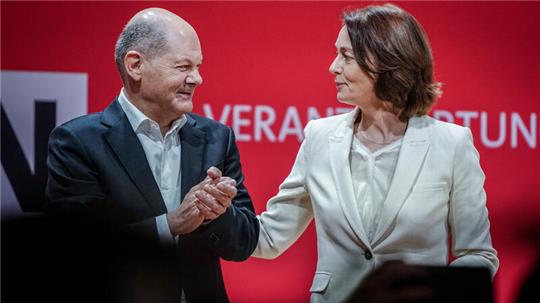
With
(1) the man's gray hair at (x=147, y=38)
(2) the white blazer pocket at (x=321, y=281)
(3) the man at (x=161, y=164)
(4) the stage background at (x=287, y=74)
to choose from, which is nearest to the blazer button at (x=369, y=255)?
(2) the white blazer pocket at (x=321, y=281)

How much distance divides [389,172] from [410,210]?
149mm

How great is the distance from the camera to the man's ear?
238 cm

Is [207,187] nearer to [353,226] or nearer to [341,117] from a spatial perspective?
[353,226]

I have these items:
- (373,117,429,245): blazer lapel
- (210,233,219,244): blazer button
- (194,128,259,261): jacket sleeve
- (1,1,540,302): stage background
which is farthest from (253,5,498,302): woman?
(1,1,540,302): stage background

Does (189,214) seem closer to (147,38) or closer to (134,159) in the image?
(134,159)

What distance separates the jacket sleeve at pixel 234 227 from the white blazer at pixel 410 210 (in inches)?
8.9

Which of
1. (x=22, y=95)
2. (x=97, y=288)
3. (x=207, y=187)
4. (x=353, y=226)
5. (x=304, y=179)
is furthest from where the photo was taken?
(x=22, y=95)

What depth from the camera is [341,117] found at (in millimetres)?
2721

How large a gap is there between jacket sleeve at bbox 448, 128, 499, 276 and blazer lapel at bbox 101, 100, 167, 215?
0.90m

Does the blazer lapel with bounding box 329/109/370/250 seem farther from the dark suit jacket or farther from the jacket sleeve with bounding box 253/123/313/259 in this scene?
the dark suit jacket

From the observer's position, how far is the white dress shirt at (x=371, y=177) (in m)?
2.53

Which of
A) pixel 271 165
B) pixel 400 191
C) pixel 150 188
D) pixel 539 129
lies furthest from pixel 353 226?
pixel 539 129

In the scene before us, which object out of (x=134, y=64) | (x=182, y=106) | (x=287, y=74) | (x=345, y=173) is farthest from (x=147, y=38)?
(x=287, y=74)

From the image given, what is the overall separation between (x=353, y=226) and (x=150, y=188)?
24.7 inches
